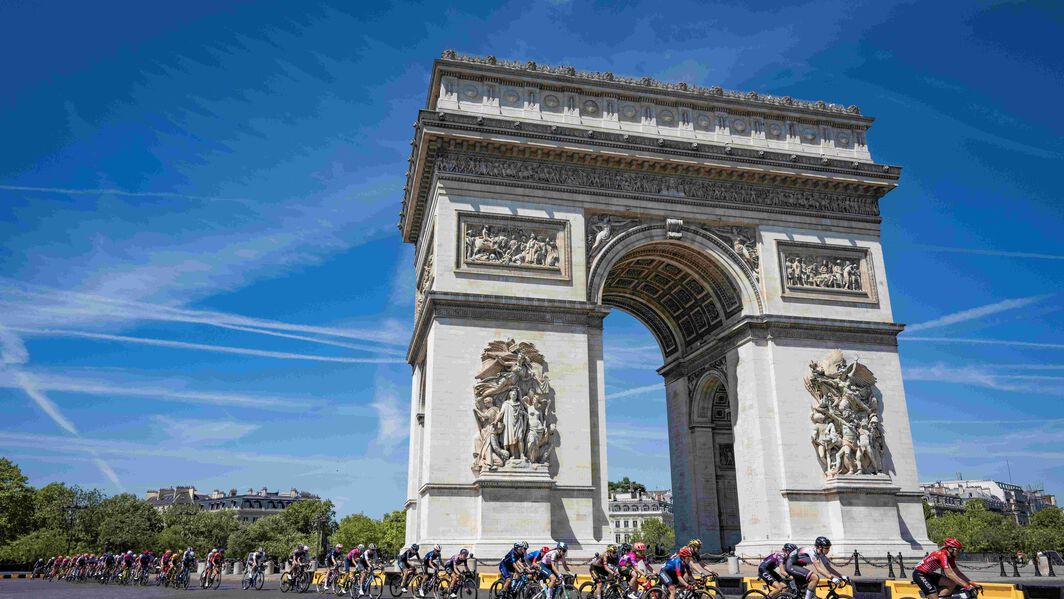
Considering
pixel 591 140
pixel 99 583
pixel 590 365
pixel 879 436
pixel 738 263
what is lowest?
pixel 99 583

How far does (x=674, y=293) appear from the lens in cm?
3194

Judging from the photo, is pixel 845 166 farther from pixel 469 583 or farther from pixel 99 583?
pixel 99 583

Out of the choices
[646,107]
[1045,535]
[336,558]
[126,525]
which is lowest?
[336,558]

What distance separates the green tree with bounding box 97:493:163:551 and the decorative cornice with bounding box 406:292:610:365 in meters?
62.8

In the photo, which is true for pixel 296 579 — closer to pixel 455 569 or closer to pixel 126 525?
pixel 455 569

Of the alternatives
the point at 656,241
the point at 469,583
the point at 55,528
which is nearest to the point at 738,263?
the point at 656,241

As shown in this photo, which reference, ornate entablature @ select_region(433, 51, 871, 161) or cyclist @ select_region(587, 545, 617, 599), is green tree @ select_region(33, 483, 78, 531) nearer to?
ornate entablature @ select_region(433, 51, 871, 161)

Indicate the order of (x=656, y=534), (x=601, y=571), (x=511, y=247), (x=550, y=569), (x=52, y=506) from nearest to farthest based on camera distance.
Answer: (x=550, y=569) → (x=601, y=571) → (x=511, y=247) → (x=52, y=506) → (x=656, y=534)

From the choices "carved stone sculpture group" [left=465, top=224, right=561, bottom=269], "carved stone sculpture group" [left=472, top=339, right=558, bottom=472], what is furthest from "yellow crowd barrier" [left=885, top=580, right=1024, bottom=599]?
"carved stone sculpture group" [left=465, top=224, right=561, bottom=269]

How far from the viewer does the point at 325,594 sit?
22641 millimetres

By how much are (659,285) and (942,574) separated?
21.6 m

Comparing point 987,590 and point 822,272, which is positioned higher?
point 822,272

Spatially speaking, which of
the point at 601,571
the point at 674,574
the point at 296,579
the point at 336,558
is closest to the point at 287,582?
the point at 296,579

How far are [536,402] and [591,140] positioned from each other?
900 cm
